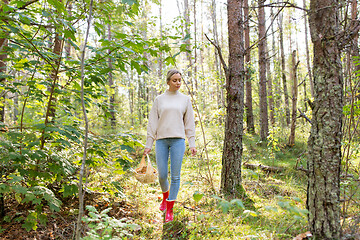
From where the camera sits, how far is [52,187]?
369 centimetres

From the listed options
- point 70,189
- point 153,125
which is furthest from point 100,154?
point 153,125

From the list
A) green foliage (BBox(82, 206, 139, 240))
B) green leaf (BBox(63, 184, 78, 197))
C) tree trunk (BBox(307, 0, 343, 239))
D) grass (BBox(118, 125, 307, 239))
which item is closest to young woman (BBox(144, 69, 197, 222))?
grass (BBox(118, 125, 307, 239))

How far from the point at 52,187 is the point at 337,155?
3.93 m

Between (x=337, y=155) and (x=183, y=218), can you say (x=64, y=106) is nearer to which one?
(x=183, y=218)

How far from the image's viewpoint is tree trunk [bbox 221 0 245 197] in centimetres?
396

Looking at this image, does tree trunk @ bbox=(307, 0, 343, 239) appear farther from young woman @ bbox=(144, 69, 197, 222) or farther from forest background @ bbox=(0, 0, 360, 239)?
young woman @ bbox=(144, 69, 197, 222)

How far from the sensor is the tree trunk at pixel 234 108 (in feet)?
13.0

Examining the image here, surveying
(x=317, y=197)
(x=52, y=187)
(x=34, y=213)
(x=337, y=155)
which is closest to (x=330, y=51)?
(x=337, y=155)

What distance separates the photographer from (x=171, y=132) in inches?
131

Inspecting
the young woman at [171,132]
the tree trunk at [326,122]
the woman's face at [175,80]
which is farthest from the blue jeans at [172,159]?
the tree trunk at [326,122]

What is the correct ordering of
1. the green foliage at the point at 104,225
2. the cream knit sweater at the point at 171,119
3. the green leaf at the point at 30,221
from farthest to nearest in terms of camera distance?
the cream knit sweater at the point at 171,119 < the green leaf at the point at 30,221 < the green foliage at the point at 104,225

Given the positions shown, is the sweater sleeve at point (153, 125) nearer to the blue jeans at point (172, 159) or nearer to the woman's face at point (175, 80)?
the blue jeans at point (172, 159)

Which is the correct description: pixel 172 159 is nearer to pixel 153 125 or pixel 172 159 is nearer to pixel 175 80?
pixel 153 125

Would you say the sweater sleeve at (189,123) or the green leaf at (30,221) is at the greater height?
the sweater sleeve at (189,123)
